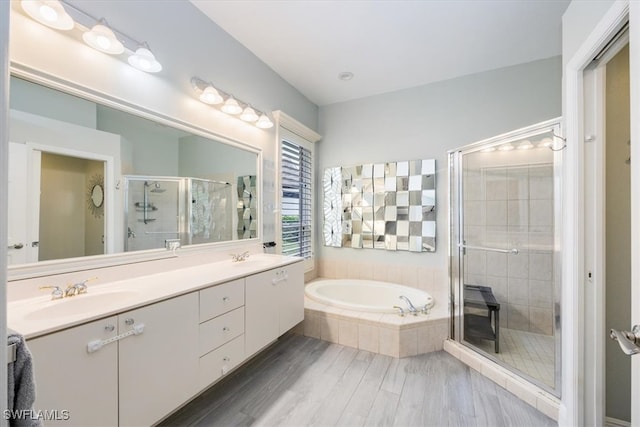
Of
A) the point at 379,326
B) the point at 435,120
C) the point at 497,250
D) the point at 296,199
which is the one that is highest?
the point at 435,120

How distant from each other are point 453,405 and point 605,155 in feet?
5.49

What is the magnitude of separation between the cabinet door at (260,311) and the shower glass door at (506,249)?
1.65m

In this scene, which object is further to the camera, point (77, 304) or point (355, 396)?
point (355, 396)

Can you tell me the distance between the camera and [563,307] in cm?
149

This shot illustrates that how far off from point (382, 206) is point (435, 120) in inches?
44.3

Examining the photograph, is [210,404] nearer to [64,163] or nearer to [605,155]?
[64,163]

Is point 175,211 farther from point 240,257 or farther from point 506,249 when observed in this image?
point 506,249

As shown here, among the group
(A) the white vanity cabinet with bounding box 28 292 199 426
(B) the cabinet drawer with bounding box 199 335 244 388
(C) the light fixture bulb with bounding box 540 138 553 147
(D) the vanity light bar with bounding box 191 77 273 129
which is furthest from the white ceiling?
(B) the cabinet drawer with bounding box 199 335 244 388

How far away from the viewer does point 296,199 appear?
307 centimetres

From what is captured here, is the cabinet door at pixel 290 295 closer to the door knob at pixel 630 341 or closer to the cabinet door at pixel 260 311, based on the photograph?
the cabinet door at pixel 260 311

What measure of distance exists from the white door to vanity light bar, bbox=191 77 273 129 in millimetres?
1013

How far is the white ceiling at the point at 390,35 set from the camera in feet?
5.95

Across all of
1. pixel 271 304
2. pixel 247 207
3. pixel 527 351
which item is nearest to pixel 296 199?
pixel 247 207

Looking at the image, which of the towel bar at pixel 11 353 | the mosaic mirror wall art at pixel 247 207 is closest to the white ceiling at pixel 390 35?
the mosaic mirror wall art at pixel 247 207
